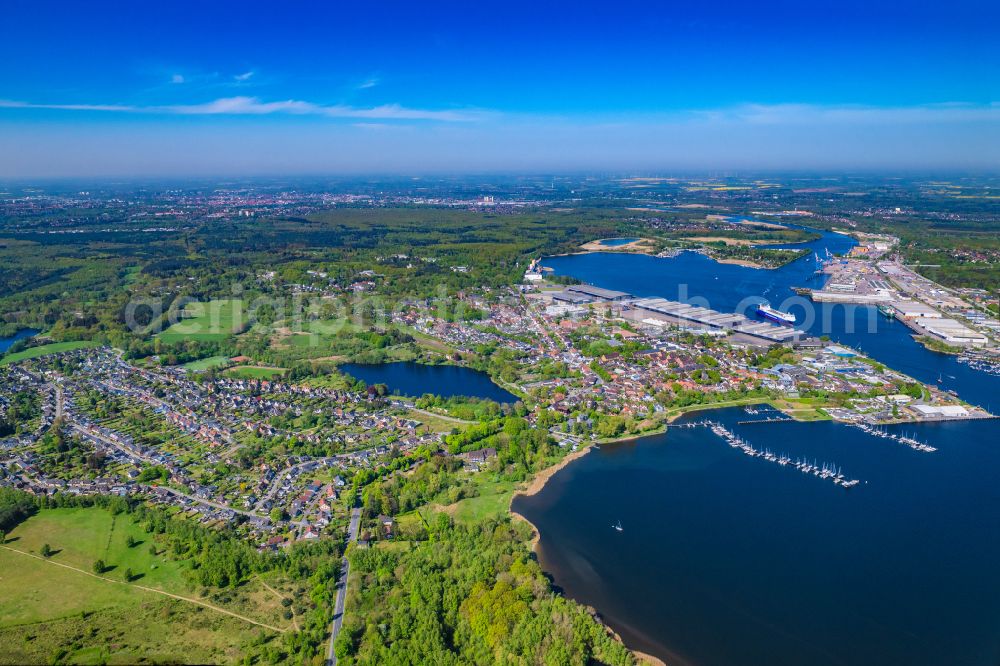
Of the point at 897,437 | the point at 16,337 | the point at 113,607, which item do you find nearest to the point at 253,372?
the point at 113,607

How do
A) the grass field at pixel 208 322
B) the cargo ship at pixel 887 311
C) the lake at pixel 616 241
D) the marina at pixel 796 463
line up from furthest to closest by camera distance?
the lake at pixel 616 241 → the cargo ship at pixel 887 311 → the grass field at pixel 208 322 → the marina at pixel 796 463

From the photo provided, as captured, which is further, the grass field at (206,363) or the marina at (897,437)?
the grass field at (206,363)

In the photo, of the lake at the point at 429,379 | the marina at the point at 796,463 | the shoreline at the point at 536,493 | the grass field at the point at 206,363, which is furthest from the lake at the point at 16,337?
the marina at the point at 796,463

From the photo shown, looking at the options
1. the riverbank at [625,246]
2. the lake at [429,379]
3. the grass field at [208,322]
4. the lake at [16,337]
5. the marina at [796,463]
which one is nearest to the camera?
the marina at [796,463]

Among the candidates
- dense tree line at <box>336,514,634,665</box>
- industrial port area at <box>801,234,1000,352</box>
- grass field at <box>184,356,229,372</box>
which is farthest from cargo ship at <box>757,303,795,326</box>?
grass field at <box>184,356,229,372</box>

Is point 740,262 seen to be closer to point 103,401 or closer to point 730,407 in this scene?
point 730,407

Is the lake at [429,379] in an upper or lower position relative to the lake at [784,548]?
upper

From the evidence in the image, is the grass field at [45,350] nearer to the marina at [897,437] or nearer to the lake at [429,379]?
the lake at [429,379]
